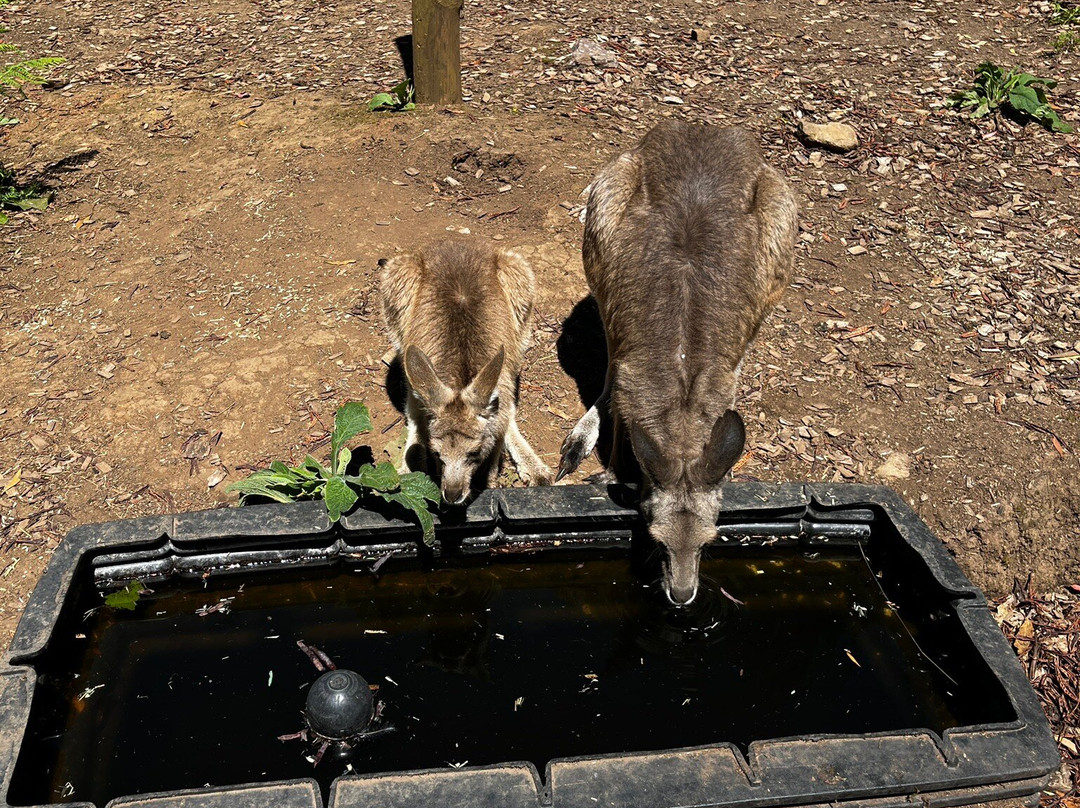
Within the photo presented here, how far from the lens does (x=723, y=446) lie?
14.9 ft

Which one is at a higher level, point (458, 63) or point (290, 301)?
point (458, 63)

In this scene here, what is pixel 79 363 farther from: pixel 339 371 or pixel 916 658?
pixel 916 658

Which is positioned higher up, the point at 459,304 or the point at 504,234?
the point at 459,304

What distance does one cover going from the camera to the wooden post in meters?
9.16

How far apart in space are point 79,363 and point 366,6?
272 inches

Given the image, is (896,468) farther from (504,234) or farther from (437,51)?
(437,51)

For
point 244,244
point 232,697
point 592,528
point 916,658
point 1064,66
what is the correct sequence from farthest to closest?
1. point 1064,66
2. point 244,244
3. point 592,528
4. point 916,658
5. point 232,697

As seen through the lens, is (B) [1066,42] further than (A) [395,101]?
Yes

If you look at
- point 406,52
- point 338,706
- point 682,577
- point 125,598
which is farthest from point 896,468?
point 406,52

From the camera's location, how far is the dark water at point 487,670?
4238mm

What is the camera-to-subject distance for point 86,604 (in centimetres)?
481

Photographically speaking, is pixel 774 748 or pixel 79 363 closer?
pixel 774 748

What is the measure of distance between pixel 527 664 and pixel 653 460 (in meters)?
1.21

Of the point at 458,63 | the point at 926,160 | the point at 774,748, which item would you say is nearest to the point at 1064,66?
the point at 926,160
